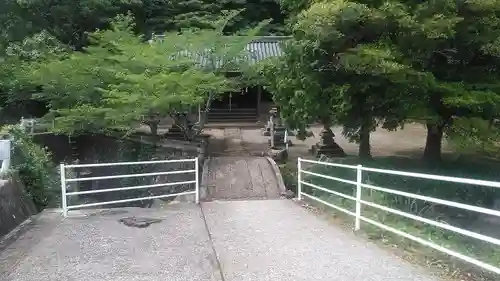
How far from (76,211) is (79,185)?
351 inches

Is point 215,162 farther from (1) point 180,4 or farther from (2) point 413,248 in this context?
(1) point 180,4

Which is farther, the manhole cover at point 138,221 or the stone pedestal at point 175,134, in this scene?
the stone pedestal at point 175,134

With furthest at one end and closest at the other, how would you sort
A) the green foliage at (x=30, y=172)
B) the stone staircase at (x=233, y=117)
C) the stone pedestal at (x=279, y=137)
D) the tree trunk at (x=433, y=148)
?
the stone staircase at (x=233, y=117)
the stone pedestal at (x=279, y=137)
the tree trunk at (x=433, y=148)
the green foliage at (x=30, y=172)

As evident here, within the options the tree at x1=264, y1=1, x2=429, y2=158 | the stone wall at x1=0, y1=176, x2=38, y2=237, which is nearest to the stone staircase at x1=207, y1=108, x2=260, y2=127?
the tree at x1=264, y1=1, x2=429, y2=158

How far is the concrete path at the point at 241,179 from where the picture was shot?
10766 mm

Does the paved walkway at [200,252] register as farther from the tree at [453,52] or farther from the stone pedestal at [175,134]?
the stone pedestal at [175,134]

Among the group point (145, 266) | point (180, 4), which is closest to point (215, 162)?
point (145, 266)

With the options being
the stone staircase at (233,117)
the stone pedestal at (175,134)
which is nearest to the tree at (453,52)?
the stone pedestal at (175,134)

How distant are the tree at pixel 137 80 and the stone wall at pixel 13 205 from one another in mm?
3898

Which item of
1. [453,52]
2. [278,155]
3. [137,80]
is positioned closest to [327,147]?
[278,155]

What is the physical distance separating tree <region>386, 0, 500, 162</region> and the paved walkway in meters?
4.15

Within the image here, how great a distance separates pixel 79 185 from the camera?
55.6 feet

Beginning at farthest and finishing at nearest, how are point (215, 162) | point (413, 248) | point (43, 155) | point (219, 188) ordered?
point (215, 162)
point (43, 155)
point (219, 188)
point (413, 248)

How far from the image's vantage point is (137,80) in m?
12.0
